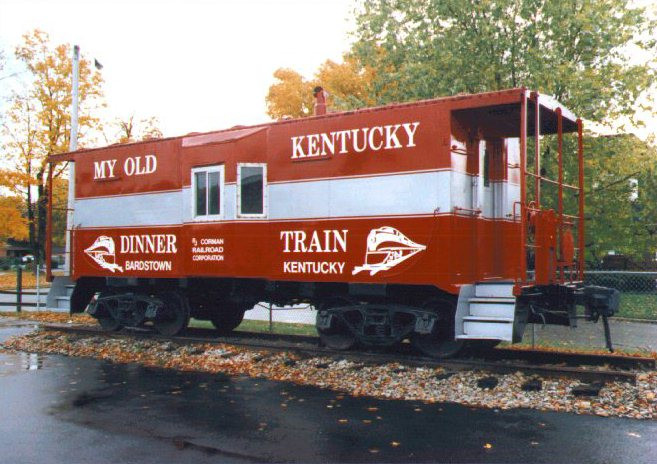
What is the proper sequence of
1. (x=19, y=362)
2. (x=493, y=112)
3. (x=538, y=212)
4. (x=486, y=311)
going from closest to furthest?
(x=486, y=311)
(x=538, y=212)
(x=493, y=112)
(x=19, y=362)

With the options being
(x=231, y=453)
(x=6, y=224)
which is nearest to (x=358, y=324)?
(x=231, y=453)

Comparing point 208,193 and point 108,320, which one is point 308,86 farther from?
point 208,193

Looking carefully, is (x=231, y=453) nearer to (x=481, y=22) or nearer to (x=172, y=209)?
(x=172, y=209)

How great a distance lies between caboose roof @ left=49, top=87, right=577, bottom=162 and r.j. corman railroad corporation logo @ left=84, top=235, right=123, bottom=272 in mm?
3054

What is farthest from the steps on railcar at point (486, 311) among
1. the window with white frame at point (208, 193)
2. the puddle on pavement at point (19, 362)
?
the puddle on pavement at point (19, 362)

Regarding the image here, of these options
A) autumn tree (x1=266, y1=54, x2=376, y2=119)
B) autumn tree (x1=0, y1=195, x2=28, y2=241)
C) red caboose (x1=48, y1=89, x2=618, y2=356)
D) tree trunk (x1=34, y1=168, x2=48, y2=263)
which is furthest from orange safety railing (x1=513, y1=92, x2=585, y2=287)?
tree trunk (x1=34, y1=168, x2=48, y2=263)

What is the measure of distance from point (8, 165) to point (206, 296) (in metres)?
22.1

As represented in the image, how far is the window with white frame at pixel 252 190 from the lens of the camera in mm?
11312

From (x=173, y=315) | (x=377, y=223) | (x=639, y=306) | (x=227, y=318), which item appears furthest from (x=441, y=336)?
(x=639, y=306)

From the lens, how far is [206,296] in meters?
13.2

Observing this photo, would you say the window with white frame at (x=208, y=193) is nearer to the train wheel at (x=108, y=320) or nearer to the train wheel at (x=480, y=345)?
the train wheel at (x=108, y=320)

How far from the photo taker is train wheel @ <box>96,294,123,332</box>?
13.9m

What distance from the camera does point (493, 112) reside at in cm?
980

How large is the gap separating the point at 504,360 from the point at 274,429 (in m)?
4.38
